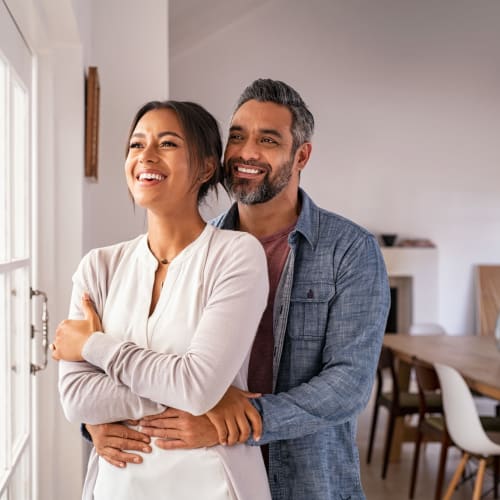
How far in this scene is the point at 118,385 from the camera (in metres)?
1.29

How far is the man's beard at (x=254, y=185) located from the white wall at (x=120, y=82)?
1.26m

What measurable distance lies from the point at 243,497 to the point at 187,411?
20 cm

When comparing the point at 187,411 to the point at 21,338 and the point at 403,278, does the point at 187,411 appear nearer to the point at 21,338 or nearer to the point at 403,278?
the point at 21,338

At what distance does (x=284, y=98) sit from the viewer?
5.56ft

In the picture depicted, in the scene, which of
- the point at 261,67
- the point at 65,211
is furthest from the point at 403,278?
the point at 65,211

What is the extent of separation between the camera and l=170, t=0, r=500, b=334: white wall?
7.68 m

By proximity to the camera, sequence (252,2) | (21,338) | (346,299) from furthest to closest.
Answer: (252,2) < (21,338) < (346,299)

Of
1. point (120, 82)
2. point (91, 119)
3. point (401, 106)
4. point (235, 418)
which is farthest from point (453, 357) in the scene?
point (401, 106)

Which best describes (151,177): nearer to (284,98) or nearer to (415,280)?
(284,98)

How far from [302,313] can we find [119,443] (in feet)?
1.68

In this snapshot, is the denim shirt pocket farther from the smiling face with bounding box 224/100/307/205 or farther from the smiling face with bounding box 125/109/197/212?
the smiling face with bounding box 125/109/197/212

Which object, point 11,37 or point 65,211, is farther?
point 65,211

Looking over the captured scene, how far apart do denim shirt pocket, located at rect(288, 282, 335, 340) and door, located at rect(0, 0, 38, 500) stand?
753 millimetres

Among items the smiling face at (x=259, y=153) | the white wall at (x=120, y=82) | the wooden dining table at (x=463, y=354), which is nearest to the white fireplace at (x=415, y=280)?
the wooden dining table at (x=463, y=354)
